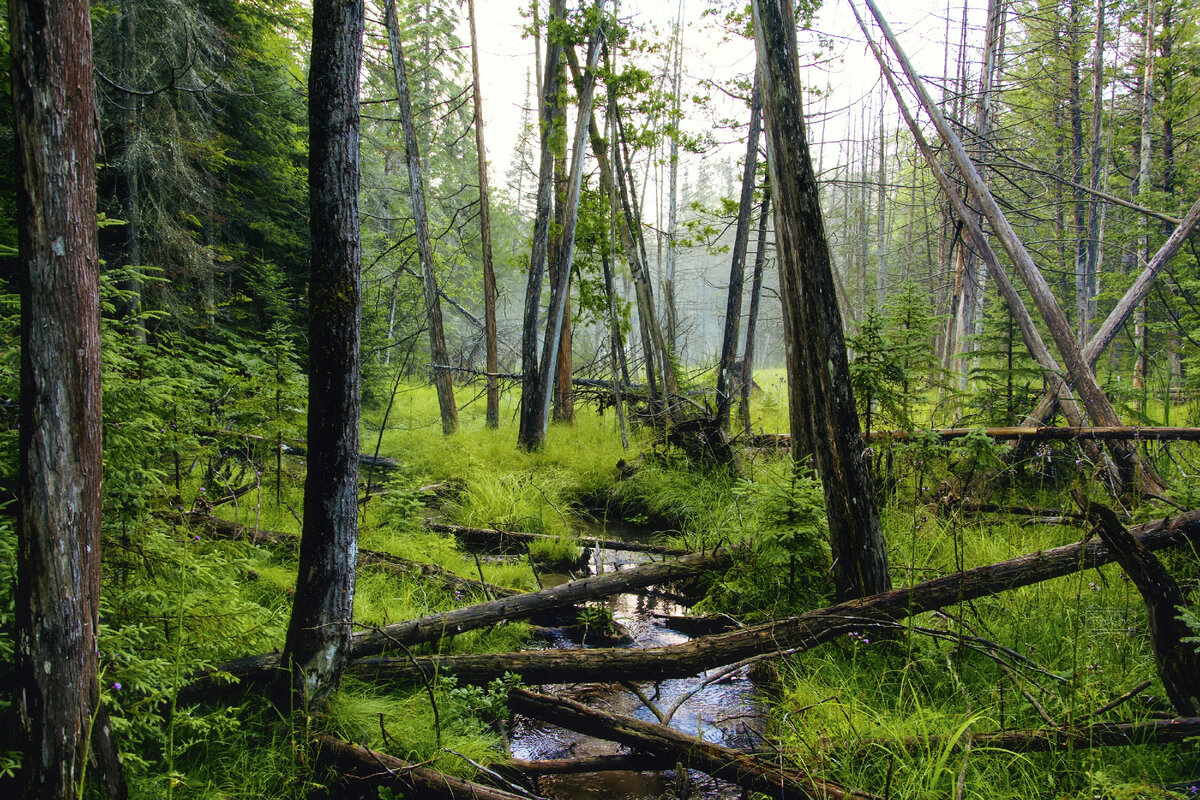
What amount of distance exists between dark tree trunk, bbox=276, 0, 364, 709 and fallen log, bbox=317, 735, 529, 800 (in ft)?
0.97

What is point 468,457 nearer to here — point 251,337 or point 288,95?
point 251,337

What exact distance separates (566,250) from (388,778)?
7.78 meters

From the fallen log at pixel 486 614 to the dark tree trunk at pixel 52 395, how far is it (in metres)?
0.65

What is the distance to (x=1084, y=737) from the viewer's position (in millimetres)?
2268

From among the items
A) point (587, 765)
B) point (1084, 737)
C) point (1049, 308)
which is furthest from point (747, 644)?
point (1049, 308)

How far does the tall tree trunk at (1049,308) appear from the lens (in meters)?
4.16

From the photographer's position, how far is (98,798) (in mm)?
1989

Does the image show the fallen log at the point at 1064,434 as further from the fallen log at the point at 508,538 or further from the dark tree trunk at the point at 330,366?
the dark tree trunk at the point at 330,366

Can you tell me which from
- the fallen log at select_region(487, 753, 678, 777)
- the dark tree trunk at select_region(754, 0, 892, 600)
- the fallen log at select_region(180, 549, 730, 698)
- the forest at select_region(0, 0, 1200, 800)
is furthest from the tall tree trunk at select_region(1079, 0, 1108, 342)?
the fallen log at select_region(487, 753, 678, 777)

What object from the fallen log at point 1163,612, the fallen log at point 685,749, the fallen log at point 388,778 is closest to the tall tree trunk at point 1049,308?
the fallen log at point 1163,612

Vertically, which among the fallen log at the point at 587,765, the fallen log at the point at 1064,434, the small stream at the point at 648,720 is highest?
the fallen log at the point at 1064,434

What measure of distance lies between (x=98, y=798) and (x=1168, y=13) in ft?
59.7

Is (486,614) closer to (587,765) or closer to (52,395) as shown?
(587,765)

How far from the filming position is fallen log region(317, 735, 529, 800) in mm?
2377
